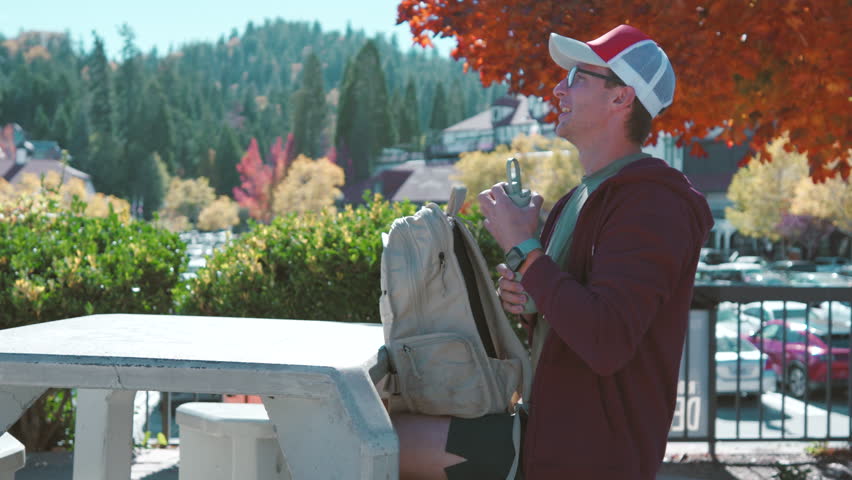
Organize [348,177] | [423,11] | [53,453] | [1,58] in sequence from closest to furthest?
[53,453], [423,11], [348,177], [1,58]

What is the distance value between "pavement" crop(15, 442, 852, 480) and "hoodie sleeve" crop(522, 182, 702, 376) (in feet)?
11.7

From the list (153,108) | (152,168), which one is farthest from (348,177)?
(153,108)

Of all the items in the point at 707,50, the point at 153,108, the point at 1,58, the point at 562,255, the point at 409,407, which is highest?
the point at 1,58

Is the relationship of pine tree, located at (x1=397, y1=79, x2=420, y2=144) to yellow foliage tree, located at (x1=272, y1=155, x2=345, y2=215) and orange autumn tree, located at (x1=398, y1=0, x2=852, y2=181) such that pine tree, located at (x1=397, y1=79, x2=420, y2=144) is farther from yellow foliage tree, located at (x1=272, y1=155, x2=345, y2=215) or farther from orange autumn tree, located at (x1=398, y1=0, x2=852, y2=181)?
orange autumn tree, located at (x1=398, y1=0, x2=852, y2=181)

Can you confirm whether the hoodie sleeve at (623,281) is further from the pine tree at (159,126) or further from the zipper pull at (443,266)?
the pine tree at (159,126)

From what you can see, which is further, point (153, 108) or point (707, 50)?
point (153, 108)

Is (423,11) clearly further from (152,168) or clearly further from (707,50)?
(152,168)

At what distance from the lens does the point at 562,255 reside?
7.07 ft

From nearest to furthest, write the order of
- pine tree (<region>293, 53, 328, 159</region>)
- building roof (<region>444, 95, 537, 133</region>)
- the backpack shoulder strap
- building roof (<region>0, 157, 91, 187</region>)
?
the backpack shoulder strap < building roof (<region>0, 157, 91, 187</region>) < building roof (<region>444, 95, 537, 133</region>) < pine tree (<region>293, 53, 328, 159</region>)

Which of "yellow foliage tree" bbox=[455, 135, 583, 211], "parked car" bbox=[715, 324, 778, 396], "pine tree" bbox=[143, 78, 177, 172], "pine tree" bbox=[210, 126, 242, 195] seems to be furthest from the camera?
"pine tree" bbox=[210, 126, 242, 195]

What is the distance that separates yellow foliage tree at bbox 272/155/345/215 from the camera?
305 feet

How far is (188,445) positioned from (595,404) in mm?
1559

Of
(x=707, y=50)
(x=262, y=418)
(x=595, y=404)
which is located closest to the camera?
(x=595, y=404)

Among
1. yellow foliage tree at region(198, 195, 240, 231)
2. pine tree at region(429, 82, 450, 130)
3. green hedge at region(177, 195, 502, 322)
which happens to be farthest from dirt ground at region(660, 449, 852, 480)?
pine tree at region(429, 82, 450, 130)
